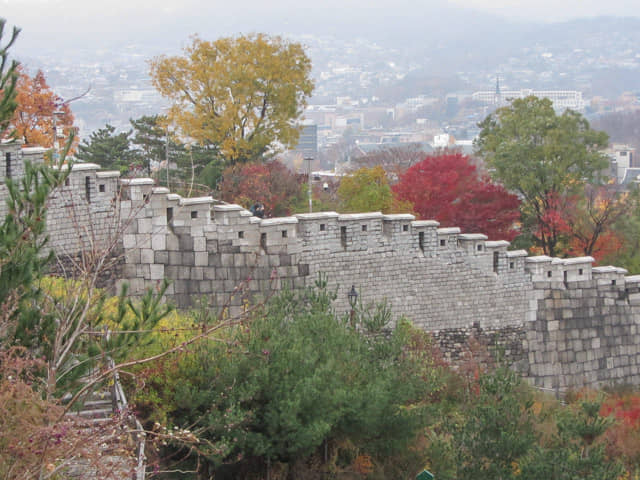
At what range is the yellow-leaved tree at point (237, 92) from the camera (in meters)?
31.3

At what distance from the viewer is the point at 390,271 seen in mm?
20422

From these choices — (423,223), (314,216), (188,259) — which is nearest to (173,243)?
(188,259)

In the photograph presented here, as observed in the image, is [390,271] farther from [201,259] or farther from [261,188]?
[261,188]

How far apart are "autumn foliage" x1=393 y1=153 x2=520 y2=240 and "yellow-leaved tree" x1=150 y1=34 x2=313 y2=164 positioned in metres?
5.87

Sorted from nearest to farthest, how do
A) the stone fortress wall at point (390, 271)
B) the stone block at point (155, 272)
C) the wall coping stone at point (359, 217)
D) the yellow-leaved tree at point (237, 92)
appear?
the stone fortress wall at point (390, 271) < the stone block at point (155, 272) < the wall coping stone at point (359, 217) < the yellow-leaved tree at point (237, 92)

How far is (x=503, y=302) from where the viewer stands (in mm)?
21688

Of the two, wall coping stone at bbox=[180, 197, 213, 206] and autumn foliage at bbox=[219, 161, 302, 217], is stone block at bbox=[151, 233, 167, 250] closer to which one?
wall coping stone at bbox=[180, 197, 213, 206]

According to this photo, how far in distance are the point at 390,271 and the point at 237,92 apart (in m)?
12.8

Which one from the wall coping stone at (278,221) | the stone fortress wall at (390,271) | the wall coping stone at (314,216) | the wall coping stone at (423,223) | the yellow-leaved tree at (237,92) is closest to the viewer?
the stone fortress wall at (390,271)

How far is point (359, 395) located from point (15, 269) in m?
5.56

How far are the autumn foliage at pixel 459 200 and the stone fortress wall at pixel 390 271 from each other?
201 inches

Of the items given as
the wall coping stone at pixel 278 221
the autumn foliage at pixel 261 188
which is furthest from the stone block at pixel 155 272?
the autumn foliage at pixel 261 188

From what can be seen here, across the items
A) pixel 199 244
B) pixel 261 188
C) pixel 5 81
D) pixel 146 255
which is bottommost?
pixel 146 255

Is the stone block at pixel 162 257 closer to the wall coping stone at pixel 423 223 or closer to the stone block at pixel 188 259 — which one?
the stone block at pixel 188 259
